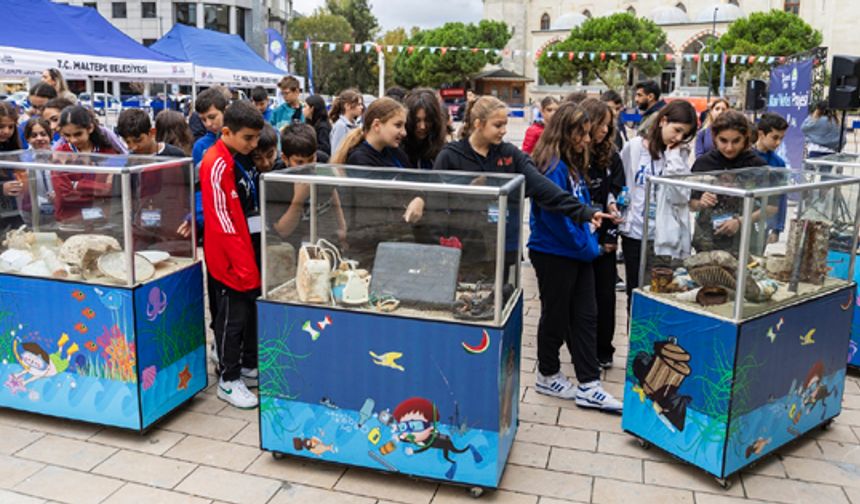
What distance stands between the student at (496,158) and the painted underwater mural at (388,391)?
70cm

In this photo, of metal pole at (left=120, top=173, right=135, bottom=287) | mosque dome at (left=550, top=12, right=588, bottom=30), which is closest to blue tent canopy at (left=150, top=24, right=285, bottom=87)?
metal pole at (left=120, top=173, right=135, bottom=287)

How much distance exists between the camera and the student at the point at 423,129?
475 cm

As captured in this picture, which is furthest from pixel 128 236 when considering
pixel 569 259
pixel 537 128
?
pixel 537 128

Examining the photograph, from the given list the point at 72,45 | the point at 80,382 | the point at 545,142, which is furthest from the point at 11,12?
the point at 545,142

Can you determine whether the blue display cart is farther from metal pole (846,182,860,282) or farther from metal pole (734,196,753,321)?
metal pole (846,182,860,282)

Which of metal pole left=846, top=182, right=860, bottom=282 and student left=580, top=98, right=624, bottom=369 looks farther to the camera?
student left=580, top=98, right=624, bottom=369

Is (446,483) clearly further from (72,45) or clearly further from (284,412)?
(72,45)

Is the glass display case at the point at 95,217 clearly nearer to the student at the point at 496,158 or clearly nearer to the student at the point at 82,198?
the student at the point at 82,198

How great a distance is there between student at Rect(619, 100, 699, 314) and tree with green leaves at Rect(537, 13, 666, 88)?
44702 mm

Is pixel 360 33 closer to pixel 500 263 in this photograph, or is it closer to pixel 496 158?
pixel 496 158

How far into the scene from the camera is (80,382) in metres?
3.75

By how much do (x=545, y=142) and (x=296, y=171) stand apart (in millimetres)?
1456

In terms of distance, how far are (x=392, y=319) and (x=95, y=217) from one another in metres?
1.70

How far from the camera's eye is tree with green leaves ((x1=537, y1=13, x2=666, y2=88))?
48250 mm
